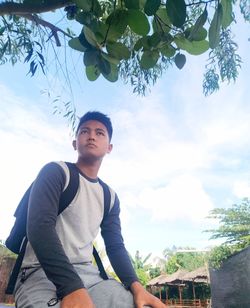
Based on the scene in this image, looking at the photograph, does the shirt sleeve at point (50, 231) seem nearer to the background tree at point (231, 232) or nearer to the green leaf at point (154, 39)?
the green leaf at point (154, 39)

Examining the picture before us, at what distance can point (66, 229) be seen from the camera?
116 cm

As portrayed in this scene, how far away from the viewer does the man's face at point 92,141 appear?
1.33m

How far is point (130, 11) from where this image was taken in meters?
0.75

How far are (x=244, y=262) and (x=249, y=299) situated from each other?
1.12m

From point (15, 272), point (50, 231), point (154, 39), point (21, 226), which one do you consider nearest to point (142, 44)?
point (154, 39)

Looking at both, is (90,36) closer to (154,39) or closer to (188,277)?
(154,39)

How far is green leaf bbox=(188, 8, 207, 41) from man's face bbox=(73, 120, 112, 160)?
0.63 metres

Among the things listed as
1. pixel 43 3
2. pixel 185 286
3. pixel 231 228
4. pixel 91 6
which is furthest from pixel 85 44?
pixel 185 286

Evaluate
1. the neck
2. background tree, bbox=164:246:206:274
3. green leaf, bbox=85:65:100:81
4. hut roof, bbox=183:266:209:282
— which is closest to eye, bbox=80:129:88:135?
the neck

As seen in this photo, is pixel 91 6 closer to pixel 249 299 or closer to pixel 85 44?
pixel 85 44

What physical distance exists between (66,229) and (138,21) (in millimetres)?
730

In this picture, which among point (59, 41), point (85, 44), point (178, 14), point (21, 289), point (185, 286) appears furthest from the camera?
point (185, 286)

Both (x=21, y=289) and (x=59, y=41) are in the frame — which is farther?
(x=59, y=41)

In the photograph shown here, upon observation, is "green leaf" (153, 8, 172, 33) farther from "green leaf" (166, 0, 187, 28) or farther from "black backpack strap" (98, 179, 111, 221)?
"black backpack strap" (98, 179, 111, 221)
